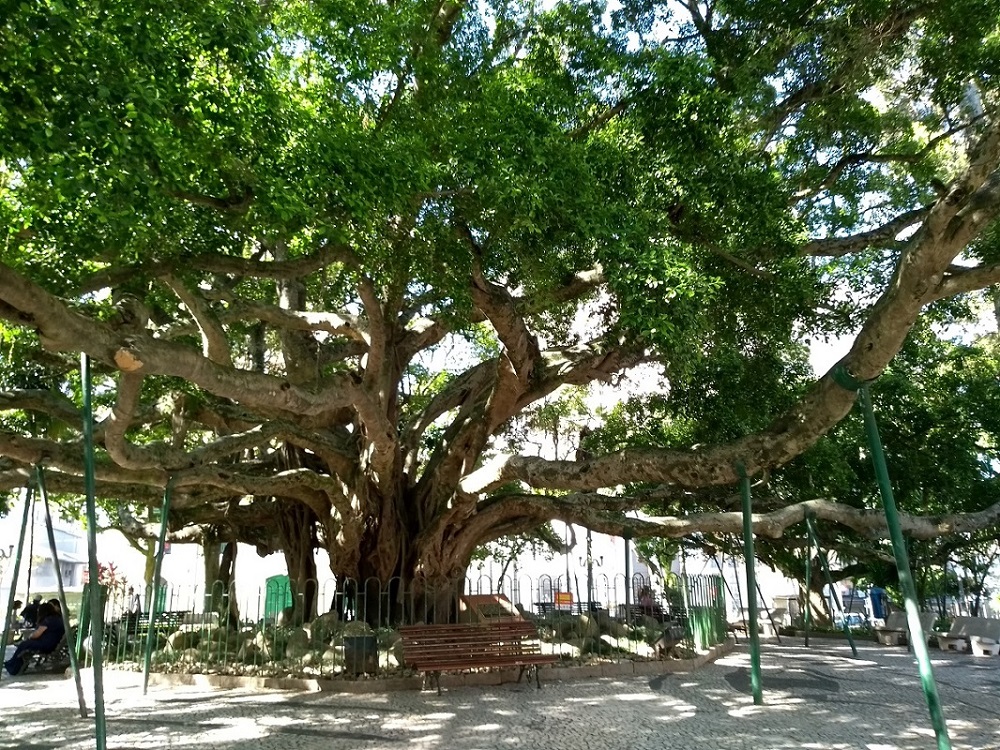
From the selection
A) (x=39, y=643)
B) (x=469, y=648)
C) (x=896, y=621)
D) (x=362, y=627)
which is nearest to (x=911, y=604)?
(x=469, y=648)

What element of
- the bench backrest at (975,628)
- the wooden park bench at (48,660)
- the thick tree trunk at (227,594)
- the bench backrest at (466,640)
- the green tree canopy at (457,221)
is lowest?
the bench backrest at (975,628)

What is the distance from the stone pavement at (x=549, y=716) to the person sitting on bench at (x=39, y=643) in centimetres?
114

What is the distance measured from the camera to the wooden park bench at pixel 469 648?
801 centimetres

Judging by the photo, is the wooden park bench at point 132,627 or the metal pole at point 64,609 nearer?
the metal pole at point 64,609

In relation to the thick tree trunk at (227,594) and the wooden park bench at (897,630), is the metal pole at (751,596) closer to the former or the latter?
the thick tree trunk at (227,594)

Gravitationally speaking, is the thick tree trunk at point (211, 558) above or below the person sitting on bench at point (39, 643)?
above

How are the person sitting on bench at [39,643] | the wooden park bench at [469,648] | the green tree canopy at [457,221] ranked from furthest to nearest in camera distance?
the person sitting on bench at [39,643] → the wooden park bench at [469,648] → the green tree canopy at [457,221]

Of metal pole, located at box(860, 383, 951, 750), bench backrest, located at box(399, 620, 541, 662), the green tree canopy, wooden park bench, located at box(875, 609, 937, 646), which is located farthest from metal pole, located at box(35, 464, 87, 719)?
wooden park bench, located at box(875, 609, 937, 646)

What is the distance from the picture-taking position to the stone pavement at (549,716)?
5793 mm

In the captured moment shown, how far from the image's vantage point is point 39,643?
35.4 feet

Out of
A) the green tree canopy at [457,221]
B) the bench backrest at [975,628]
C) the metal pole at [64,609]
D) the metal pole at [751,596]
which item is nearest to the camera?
the green tree canopy at [457,221]

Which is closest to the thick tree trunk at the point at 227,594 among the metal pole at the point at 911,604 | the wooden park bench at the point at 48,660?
the wooden park bench at the point at 48,660

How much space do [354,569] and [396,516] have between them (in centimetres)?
109

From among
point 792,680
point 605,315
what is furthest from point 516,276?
point 792,680
